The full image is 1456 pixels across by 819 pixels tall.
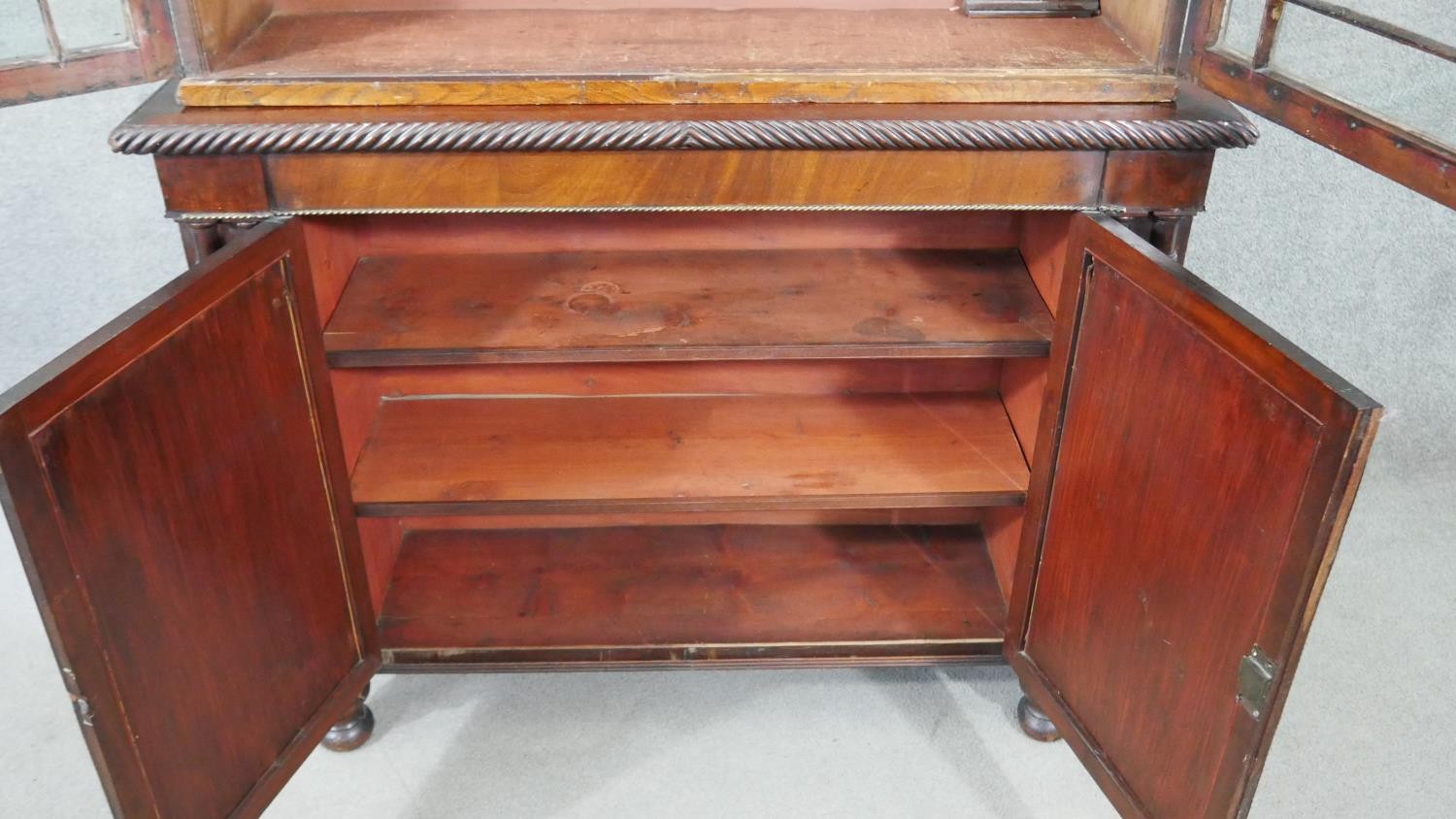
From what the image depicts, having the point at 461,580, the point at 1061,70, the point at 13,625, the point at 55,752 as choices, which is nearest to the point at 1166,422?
the point at 1061,70

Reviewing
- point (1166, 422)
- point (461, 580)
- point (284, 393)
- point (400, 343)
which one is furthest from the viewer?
point (461, 580)

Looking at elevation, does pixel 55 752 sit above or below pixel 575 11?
below

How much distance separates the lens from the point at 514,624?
171 cm

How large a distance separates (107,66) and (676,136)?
71 centimetres

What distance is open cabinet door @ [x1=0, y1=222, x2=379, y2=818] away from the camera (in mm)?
966

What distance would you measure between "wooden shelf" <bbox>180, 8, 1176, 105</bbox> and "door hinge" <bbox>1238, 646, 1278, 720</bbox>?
2.16ft

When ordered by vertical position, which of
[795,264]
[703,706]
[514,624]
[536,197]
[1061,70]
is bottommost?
[703,706]

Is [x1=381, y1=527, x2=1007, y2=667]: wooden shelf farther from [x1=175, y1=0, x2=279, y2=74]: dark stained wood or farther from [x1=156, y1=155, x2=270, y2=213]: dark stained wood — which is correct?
[x1=175, y1=0, x2=279, y2=74]: dark stained wood

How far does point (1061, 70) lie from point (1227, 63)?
0.38 metres

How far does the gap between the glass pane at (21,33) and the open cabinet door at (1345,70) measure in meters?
1.36

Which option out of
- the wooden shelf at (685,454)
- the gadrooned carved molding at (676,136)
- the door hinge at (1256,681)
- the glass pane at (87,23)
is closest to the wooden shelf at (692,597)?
the wooden shelf at (685,454)

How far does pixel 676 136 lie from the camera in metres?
1.25

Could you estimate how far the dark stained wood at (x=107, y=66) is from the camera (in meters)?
1.34

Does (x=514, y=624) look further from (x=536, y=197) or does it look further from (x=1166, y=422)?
(x=1166, y=422)
